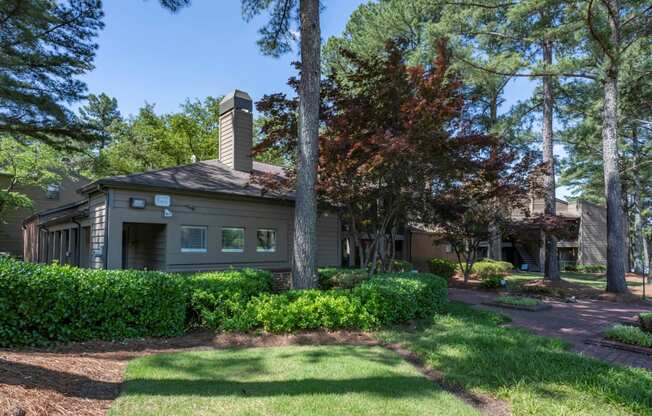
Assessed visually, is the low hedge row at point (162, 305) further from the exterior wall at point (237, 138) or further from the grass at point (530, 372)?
the exterior wall at point (237, 138)

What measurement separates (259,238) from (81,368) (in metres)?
8.10

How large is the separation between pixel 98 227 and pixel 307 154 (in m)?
6.22

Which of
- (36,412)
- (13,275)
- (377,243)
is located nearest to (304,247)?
(377,243)

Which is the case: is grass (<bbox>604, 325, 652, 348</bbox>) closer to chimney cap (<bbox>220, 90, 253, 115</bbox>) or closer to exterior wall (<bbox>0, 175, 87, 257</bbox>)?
chimney cap (<bbox>220, 90, 253, 115</bbox>)

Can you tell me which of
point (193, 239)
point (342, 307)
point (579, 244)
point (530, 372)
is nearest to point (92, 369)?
point (342, 307)

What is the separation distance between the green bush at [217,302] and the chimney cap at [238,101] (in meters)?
8.03

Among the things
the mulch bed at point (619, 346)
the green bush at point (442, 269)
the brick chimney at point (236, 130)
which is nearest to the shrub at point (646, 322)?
the mulch bed at point (619, 346)

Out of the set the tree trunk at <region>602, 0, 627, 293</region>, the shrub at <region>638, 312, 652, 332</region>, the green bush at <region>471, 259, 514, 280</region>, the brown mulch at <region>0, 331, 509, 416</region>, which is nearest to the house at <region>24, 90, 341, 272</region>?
the brown mulch at <region>0, 331, 509, 416</region>

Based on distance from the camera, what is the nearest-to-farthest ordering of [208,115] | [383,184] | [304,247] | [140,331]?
[140,331] → [304,247] → [383,184] → [208,115]

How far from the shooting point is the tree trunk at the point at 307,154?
7.54m

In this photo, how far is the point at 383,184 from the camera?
9.59 m

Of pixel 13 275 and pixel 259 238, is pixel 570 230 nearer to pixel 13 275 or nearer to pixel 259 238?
pixel 259 238

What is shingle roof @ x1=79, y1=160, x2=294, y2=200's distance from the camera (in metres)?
9.47

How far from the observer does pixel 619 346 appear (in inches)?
223
